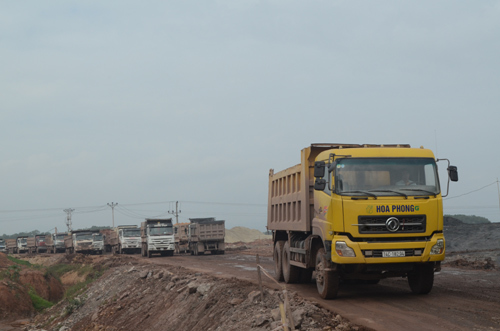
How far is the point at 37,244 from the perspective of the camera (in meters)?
80.2

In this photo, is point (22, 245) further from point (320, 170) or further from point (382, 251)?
point (382, 251)

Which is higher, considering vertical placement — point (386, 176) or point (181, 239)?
point (386, 176)

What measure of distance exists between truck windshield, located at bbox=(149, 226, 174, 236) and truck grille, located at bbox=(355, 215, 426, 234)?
110 ft

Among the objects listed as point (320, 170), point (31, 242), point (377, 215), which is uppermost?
point (320, 170)

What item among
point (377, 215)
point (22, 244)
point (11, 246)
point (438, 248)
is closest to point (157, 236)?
point (377, 215)

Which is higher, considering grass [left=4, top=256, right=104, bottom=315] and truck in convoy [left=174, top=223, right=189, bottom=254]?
truck in convoy [left=174, top=223, right=189, bottom=254]

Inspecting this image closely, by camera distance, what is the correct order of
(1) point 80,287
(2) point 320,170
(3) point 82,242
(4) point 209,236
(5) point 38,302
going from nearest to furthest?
(2) point 320,170 < (1) point 80,287 < (5) point 38,302 < (4) point 209,236 < (3) point 82,242

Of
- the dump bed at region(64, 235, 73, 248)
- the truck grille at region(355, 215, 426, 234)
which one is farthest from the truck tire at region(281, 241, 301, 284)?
the dump bed at region(64, 235, 73, 248)

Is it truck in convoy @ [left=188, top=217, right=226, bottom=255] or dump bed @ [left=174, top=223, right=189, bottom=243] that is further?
dump bed @ [left=174, top=223, right=189, bottom=243]

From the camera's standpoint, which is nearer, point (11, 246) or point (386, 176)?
point (386, 176)

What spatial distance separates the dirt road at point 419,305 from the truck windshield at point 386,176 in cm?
232

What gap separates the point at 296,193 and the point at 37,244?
74089mm

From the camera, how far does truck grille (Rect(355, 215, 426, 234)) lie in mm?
11180

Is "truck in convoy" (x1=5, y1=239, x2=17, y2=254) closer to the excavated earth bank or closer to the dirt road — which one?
the excavated earth bank
